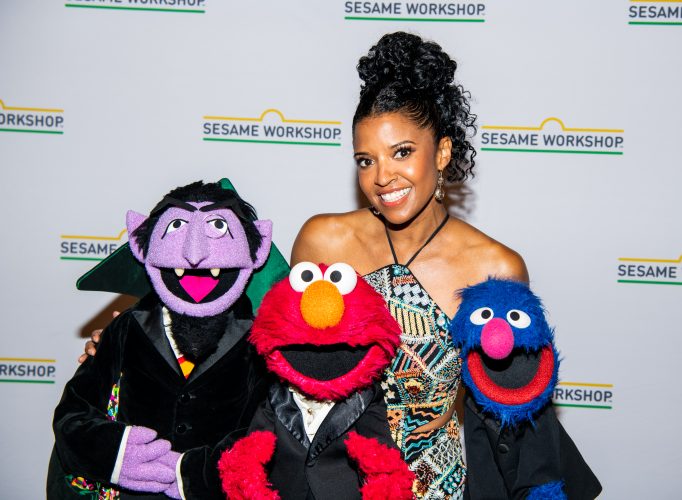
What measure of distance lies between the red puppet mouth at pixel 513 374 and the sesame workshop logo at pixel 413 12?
1300 millimetres

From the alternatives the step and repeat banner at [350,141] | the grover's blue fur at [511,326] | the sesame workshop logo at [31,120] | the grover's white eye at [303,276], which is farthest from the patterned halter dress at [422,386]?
the sesame workshop logo at [31,120]

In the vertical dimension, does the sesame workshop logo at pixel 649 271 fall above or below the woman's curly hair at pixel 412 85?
below

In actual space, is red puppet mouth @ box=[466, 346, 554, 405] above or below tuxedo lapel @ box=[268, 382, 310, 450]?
above

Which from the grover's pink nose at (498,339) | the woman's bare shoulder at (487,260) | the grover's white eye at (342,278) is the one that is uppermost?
the woman's bare shoulder at (487,260)

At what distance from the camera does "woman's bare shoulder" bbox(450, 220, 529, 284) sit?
1.56 meters

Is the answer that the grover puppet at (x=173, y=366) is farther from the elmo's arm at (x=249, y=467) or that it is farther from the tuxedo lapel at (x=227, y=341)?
the elmo's arm at (x=249, y=467)

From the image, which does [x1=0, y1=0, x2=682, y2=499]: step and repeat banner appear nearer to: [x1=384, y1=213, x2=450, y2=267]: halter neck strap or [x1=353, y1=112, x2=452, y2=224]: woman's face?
[x1=384, y1=213, x2=450, y2=267]: halter neck strap

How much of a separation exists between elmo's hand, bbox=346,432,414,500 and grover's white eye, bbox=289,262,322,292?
0.31 meters

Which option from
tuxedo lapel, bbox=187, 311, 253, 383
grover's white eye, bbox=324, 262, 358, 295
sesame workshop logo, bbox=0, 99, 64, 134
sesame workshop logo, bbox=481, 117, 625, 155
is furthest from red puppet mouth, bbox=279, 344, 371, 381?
sesame workshop logo, bbox=0, 99, 64, 134

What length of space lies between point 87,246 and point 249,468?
1399 millimetres

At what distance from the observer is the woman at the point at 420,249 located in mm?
1464

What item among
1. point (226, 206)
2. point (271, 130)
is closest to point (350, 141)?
point (271, 130)

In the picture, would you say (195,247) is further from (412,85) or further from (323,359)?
(412,85)

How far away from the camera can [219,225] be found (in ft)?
4.52
